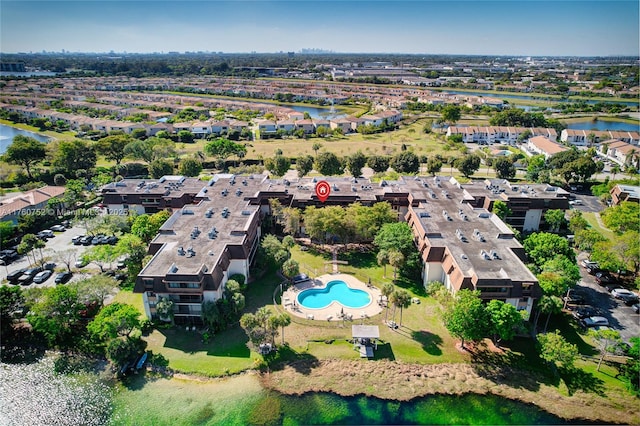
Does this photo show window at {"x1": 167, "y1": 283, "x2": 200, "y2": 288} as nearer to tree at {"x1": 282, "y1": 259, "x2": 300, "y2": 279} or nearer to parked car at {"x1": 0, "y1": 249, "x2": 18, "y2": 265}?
tree at {"x1": 282, "y1": 259, "x2": 300, "y2": 279}

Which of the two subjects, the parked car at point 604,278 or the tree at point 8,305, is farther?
the parked car at point 604,278

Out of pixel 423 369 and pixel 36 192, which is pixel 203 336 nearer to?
pixel 423 369

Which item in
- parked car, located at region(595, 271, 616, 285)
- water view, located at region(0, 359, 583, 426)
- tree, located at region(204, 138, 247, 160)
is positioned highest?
tree, located at region(204, 138, 247, 160)

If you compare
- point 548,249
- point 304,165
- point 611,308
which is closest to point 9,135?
point 304,165

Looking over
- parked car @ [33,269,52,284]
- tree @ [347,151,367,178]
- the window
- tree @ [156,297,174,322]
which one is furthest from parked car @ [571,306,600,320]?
parked car @ [33,269,52,284]

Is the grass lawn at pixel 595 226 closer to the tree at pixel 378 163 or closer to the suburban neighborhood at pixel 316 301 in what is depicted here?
the suburban neighborhood at pixel 316 301

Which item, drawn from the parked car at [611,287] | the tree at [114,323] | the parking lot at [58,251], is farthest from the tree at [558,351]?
the parking lot at [58,251]
